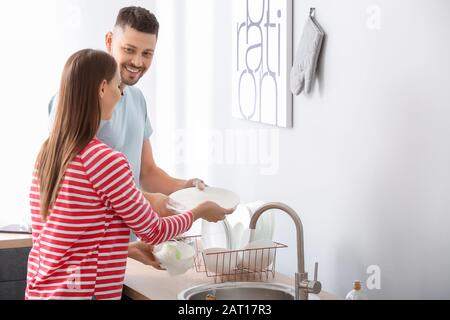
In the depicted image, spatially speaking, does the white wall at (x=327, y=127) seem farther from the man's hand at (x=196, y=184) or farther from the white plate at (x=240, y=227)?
the man's hand at (x=196, y=184)

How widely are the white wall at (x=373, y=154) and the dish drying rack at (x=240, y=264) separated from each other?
0.65 feet

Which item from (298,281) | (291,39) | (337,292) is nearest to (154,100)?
(291,39)

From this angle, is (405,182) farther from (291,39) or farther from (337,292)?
(291,39)

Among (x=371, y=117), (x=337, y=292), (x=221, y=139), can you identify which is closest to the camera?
(x=371, y=117)

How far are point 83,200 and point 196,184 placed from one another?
0.62 meters

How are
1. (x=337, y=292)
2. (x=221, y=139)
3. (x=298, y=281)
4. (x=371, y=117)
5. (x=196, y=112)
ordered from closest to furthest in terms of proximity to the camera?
(x=298, y=281) → (x=371, y=117) → (x=337, y=292) → (x=221, y=139) → (x=196, y=112)

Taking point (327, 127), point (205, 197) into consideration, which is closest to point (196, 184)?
point (205, 197)

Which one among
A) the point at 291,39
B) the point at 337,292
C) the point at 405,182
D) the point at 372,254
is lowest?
the point at 337,292

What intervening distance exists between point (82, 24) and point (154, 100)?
47 cm

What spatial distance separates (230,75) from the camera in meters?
2.79

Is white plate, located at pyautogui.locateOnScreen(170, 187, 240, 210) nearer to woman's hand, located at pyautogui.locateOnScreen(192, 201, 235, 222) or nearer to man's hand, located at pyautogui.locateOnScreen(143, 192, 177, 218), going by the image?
man's hand, located at pyautogui.locateOnScreen(143, 192, 177, 218)

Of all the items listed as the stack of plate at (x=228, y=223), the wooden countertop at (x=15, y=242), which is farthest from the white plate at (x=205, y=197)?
the wooden countertop at (x=15, y=242)

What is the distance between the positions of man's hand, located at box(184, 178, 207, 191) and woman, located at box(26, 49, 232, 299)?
455 mm

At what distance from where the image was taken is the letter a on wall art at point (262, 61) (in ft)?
7.86
